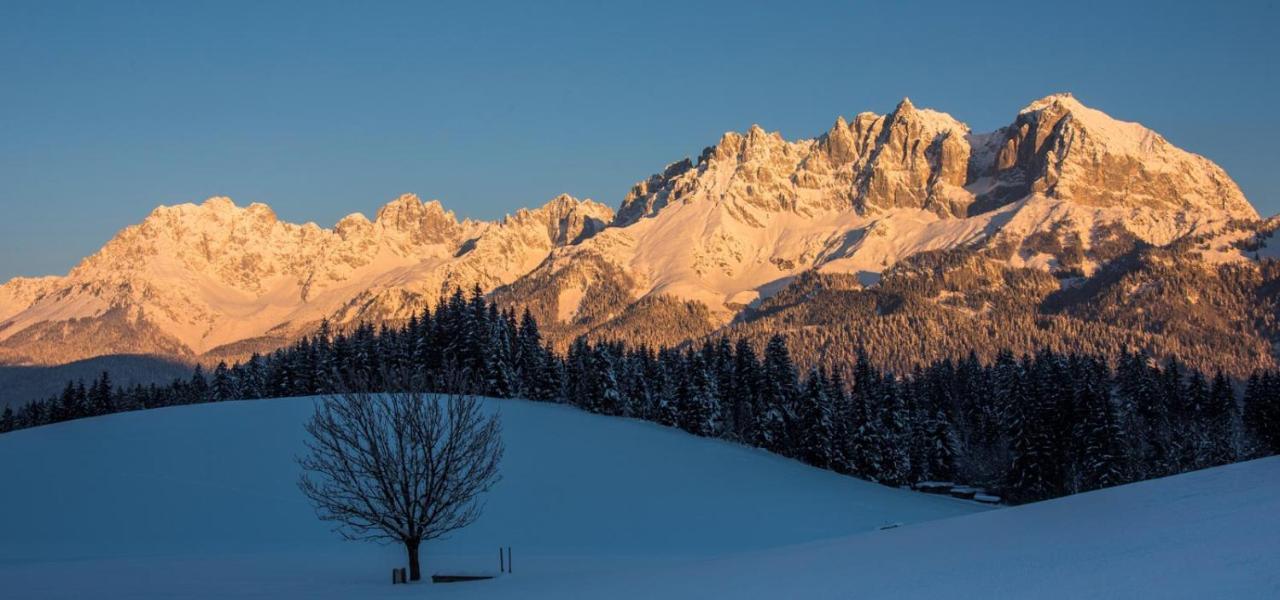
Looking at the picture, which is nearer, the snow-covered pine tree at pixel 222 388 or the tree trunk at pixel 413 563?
the tree trunk at pixel 413 563

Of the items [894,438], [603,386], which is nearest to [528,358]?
[603,386]

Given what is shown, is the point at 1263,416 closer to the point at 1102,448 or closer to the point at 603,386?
the point at 1102,448

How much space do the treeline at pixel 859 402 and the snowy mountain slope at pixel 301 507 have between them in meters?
8.74

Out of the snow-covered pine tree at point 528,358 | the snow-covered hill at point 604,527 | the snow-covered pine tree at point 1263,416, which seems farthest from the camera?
the snow-covered pine tree at point 528,358

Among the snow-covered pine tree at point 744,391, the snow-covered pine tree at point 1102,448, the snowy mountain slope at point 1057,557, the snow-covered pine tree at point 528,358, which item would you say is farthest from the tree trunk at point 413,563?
the snow-covered pine tree at point 528,358

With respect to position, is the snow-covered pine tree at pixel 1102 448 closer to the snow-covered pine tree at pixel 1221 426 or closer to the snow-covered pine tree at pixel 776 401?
the snow-covered pine tree at pixel 1221 426

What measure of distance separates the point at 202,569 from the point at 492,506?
72.2 feet

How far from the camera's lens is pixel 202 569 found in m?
27.4

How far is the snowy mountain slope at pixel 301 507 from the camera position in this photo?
28391 millimetres

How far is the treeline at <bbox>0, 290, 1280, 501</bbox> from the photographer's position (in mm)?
73188

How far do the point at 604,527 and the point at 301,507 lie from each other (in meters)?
14.6

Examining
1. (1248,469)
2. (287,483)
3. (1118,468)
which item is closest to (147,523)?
(287,483)

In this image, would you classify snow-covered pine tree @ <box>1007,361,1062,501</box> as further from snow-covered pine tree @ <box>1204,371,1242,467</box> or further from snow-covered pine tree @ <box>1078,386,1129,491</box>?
snow-covered pine tree @ <box>1204,371,1242,467</box>

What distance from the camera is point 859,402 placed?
7819cm
